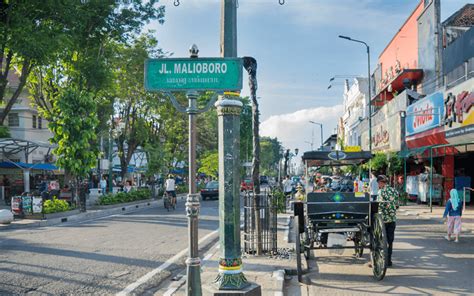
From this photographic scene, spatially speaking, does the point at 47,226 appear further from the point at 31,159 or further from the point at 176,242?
the point at 31,159

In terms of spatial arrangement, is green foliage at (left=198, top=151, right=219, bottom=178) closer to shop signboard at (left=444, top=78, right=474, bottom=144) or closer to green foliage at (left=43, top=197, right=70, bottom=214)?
green foliage at (left=43, top=197, right=70, bottom=214)

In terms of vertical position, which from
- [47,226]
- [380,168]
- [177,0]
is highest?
[177,0]

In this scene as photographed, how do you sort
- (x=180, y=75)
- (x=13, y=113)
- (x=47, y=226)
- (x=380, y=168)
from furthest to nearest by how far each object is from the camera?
(x=13, y=113) < (x=380, y=168) < (x=47, y=226) < (x=180, y=75)

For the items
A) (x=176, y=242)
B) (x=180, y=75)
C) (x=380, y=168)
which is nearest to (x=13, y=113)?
(x=380, y=168)

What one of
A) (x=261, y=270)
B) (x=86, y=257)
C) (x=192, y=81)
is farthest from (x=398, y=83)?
(x=192, y=81)

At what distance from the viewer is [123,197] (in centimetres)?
2714

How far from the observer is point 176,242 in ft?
39.8

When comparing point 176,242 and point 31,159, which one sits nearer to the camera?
point 176,242

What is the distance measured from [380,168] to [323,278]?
2216 cm

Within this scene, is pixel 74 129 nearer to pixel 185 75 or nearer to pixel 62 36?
pixel 62 36

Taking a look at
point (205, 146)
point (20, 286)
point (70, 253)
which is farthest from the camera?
point (205, 146)

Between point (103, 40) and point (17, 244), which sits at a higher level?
point (103, 40)

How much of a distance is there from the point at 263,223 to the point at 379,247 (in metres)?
3.06

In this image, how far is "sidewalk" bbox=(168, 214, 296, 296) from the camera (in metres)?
7.16
